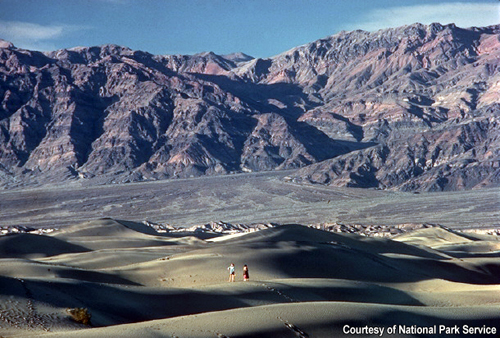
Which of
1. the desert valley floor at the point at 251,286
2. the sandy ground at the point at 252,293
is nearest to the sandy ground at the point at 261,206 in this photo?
the desert valley floor at the point at 251,286

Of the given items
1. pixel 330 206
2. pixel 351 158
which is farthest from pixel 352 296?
pixel 351 158

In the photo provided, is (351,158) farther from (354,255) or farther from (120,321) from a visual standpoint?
(120,321)

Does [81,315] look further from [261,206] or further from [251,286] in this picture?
[261,206]

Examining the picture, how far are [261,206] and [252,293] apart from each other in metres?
127

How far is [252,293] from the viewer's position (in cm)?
3369

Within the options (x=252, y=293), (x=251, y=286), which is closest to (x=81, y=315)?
(x=252, y=293)

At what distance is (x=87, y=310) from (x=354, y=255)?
82.6ft

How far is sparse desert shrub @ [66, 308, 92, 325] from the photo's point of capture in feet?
86.6

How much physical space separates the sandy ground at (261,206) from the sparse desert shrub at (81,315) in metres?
98.8

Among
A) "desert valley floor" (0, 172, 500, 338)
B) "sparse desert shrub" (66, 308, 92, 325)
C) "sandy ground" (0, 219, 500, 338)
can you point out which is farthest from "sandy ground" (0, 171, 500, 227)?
"sparse desert shrub" (66, 308, 92, 325)

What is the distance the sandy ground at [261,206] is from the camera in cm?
13525

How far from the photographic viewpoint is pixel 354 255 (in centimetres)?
5062

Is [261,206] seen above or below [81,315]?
below

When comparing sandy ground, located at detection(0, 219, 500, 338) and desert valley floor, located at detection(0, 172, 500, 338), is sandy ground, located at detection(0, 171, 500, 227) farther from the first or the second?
sandy ground, located at detection(0, 219, 500, 338)
